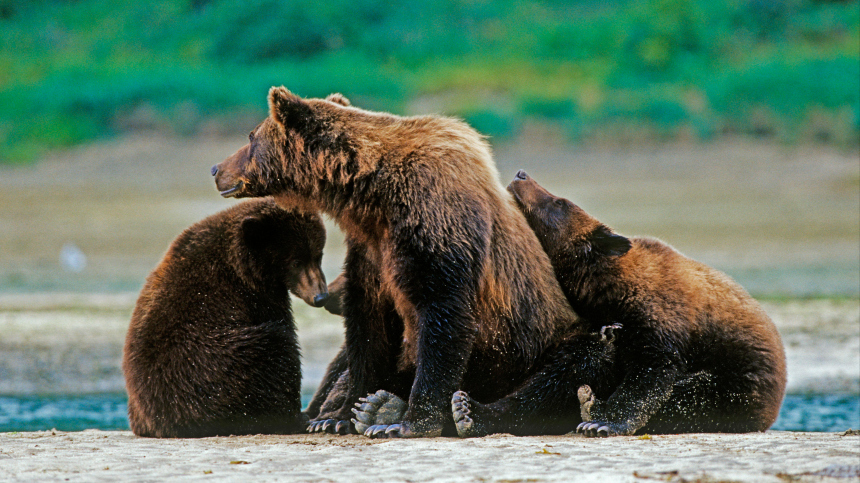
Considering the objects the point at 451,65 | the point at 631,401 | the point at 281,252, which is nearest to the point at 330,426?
the point at 281,252

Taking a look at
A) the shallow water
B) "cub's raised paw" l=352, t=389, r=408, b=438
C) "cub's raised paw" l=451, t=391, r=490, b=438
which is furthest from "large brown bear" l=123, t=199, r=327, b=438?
the shallow water

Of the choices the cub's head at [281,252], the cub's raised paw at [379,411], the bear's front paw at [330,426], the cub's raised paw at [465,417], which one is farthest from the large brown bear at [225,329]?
the cub's raised paw at [465,417]

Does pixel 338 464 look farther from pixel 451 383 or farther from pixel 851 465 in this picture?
pixel 851 465

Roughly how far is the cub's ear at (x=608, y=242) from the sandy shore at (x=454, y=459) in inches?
45.1

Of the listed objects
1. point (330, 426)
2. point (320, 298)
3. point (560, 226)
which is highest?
point (560, 226)

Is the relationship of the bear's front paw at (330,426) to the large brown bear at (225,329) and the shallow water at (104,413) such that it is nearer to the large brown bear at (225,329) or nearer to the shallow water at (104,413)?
the large brown bear at (225,329)

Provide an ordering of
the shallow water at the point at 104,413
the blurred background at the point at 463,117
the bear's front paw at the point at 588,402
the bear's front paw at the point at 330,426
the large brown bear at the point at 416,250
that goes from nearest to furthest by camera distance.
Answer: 1. the large brown bear at the point at 416,250
2. the bear's front paw at the point at 588,402
3. the bear's front paw at the point at 330,426
4. the shallow water at the point at 104,413
5. the blurred background at the point at 463,117

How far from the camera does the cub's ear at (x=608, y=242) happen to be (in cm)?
578

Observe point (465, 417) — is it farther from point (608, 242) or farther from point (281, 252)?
point (281, 252)

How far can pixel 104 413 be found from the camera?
26.8 ft

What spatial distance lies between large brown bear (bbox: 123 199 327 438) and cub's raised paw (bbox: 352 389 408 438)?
0.56 m

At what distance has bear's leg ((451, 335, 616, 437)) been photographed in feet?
17.5

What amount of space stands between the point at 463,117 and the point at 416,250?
20.7 meters

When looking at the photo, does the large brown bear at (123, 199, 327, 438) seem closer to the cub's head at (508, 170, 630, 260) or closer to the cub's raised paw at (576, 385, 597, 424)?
the cub's head at (508, 170, 630, 260)
